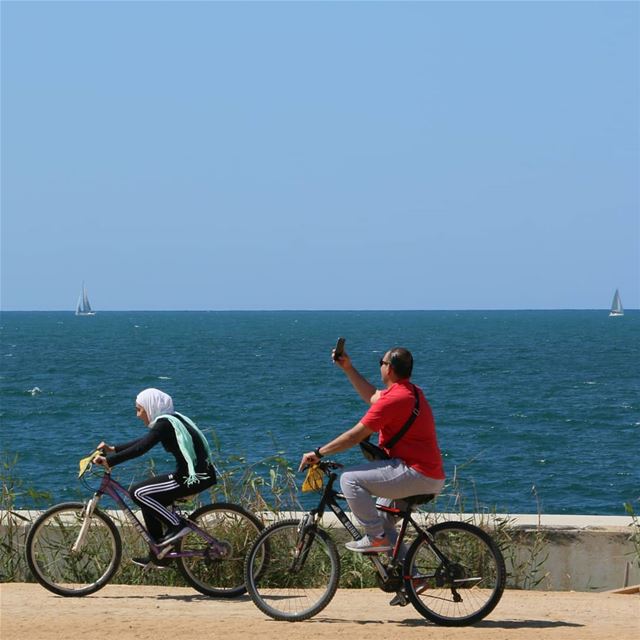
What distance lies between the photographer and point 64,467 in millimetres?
28328

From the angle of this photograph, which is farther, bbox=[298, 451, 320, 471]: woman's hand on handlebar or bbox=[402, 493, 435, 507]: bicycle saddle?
bbox=[402, 493, 435, 507]: bicycle saddle

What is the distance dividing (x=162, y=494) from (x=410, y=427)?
1.83 m

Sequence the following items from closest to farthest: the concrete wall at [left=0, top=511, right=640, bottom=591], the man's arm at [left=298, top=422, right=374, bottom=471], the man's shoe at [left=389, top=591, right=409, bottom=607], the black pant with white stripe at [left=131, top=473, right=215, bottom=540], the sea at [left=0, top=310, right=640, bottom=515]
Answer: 1. the man's arm at [left=298, top=422, right=374, bottom=471]
2. the man's shoe at [left=389, top=591, right=409, bottom=607]
3. the black pant with white stripe at [left=131, top=473, right=215, bottom=540]
4. the concrete wall at [left=0, top=511, right=640, bottom=591]
5. the sea at [left=0, top=310, right=640, bottom=515]

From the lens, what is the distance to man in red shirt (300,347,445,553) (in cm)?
700

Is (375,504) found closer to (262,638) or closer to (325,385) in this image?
(262,638)

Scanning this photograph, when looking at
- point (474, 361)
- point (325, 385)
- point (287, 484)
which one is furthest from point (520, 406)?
point (287, 484)

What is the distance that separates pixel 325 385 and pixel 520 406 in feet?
39.2

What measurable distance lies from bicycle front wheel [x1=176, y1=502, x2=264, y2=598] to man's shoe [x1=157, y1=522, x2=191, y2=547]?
0.08 m

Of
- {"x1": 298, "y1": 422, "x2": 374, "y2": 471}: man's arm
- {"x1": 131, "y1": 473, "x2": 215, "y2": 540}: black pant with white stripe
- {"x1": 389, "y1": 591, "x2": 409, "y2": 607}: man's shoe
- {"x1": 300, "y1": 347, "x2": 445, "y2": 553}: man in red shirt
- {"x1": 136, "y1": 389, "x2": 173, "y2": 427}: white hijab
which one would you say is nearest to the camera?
{"x1": 298, "y1": 422, "x2": 374, "y2": 471}: man's arm

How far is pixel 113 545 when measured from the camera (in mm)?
8055

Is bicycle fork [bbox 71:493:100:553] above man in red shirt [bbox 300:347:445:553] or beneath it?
beneath

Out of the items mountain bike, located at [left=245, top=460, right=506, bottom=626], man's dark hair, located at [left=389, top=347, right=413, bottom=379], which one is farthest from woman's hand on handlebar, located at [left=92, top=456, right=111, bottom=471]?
man's dark hair, located at [left=389, top=347, right=413, bottom=379]

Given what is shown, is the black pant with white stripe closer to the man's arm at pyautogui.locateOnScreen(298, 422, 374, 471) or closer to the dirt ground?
the dirt ground

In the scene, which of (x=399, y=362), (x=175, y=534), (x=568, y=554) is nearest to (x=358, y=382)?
(x=399, y=362)
